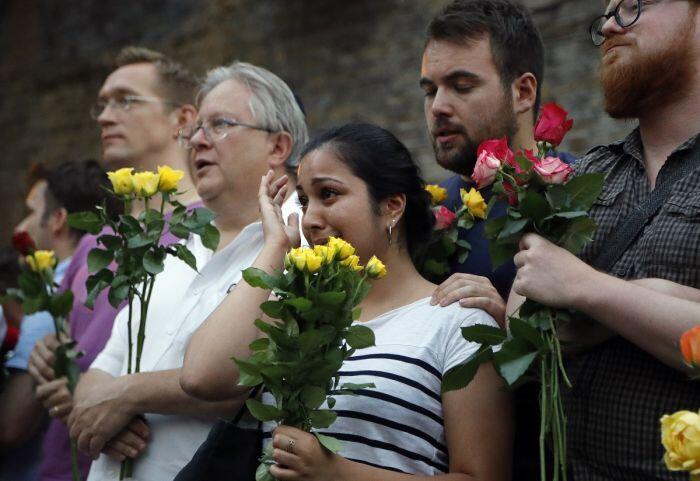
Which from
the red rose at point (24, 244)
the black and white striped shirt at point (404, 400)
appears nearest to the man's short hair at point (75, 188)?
the red rose at point (24, 244)

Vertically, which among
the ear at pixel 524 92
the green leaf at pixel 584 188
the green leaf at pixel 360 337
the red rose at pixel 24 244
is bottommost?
the green leaf at pixel 360 337

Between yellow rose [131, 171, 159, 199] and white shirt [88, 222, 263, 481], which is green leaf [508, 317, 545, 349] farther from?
yellow rose [131, 171, 159, 199]

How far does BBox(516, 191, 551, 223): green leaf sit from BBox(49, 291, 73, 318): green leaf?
2104 millimetres

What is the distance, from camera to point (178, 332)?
356 centimetres

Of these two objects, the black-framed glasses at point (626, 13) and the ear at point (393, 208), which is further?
the ear at point (393, 208)

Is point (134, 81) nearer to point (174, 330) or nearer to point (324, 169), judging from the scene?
point (174, 330)

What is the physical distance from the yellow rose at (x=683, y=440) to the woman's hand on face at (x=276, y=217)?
158cm

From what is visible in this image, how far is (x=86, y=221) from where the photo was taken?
343cm

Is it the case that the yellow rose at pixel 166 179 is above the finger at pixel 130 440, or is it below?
above

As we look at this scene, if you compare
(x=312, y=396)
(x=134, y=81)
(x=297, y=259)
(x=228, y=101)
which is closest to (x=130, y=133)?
(x=134, y=81)

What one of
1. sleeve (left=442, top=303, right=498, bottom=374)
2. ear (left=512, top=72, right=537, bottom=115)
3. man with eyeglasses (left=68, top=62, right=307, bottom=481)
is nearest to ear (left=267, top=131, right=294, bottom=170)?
man with eyeglasses (left=68, top=62, right=307, bottom=481)

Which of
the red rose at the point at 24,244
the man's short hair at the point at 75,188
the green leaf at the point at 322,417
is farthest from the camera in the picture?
the man's short hair at the point at 75,188

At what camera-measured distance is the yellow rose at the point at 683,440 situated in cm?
192

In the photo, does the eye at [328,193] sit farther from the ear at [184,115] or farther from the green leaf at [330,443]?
the ear at [184,115]
